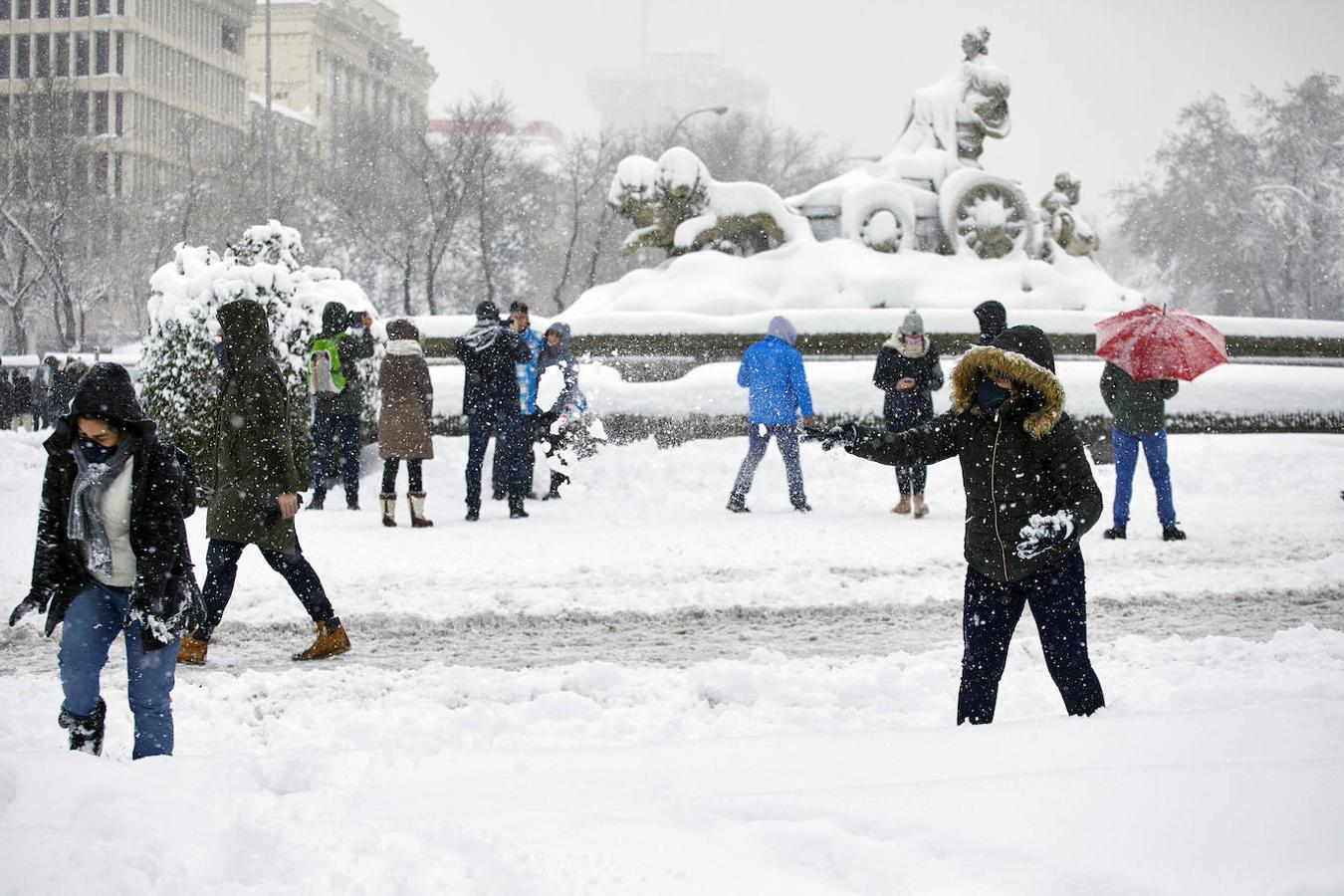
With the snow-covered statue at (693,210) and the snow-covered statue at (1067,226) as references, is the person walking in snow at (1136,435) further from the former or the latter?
the snow-covered statue at (1067,226)

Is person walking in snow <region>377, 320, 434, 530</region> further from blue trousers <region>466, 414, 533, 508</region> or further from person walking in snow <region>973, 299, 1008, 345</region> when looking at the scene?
person walking in snow <region>973, 299, 1008, 345</region>

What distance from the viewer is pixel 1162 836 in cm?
321

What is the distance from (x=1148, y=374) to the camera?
31.9ft

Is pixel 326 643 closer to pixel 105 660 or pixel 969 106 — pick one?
pixel 105 660

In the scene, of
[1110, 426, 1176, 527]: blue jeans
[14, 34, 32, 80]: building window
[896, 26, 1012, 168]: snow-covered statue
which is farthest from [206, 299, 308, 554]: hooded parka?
[14, 34, 32, 80]: building window

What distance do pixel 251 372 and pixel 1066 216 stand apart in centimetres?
1751

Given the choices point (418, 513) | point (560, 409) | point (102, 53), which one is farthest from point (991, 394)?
point (102, 53)

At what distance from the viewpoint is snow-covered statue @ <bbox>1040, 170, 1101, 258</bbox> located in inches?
842

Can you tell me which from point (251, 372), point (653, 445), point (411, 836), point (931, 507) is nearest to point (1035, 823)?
point (411, 836)

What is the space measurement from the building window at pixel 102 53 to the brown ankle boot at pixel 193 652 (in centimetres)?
8047

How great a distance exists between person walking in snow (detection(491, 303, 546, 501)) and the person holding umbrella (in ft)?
16.5

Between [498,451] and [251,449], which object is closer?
[251,449]

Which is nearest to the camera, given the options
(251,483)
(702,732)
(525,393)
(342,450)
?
(702,732)

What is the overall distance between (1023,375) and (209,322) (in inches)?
390
